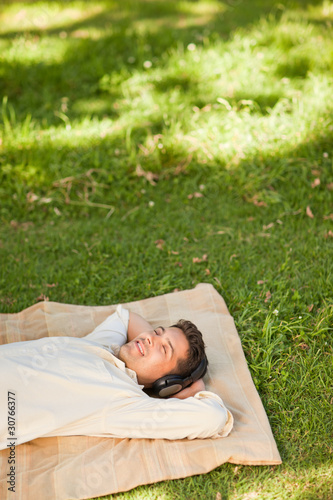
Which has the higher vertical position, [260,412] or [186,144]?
[186,144]

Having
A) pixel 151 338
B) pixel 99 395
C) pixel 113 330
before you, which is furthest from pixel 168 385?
pixel 113 330

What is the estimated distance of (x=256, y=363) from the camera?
3.66 m

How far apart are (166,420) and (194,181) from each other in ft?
9.49

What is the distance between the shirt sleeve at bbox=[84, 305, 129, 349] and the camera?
3.55 m

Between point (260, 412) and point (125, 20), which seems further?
point (125, 20)

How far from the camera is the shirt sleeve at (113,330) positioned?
3547 mm

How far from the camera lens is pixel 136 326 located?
12.2 feet

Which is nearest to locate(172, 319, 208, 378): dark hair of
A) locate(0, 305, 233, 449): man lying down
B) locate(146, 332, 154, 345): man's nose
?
locate(0, 305, 233, 449): man lying down

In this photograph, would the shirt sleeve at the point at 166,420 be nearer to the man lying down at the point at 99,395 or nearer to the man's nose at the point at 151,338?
the man lying down at the point at 99,395

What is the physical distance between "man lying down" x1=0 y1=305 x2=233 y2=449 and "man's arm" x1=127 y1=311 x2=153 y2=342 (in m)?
0.43

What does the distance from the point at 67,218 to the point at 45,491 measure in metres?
2.78

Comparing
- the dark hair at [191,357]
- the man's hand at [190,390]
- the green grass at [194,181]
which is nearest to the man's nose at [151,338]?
the dark hair at [191,357]

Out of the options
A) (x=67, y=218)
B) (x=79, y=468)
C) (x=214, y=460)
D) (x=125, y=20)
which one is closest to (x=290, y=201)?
(x=67, y=218)

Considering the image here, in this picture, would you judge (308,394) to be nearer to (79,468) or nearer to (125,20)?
(79,468)
